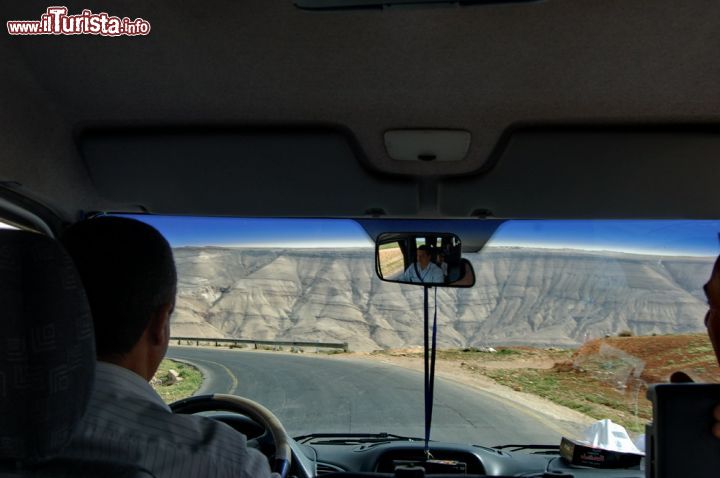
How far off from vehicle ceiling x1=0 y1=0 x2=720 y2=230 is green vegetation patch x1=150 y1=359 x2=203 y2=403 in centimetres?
134

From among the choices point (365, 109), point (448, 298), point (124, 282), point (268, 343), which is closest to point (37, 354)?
point (124, 282)

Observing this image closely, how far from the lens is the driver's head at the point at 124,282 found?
1678mm

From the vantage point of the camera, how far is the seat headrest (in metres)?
1.42

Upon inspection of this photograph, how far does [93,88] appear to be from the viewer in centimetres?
312

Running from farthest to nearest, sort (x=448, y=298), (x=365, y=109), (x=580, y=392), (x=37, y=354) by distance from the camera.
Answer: (x=580, y=392) < (x=448, y=298) < (x=365, y=109) < (x=37, y=354)

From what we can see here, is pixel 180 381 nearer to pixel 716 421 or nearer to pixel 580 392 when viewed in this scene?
pixel 580 392

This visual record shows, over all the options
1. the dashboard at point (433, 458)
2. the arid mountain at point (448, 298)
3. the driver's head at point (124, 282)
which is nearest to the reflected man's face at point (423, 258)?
the arid mountain at point (448, 298)

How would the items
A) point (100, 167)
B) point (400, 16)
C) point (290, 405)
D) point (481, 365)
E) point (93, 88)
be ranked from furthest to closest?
point (481, 365) → point (290, 405) → point (100, 167) → point (93, 88) → point (400, 16)

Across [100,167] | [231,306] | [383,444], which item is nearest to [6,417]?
[100,167]

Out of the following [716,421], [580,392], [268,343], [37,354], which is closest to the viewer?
[37,354]

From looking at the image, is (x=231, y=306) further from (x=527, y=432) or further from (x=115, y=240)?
(x=115, y=240)

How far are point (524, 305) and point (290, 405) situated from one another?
5.84m

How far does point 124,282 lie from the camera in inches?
65.9

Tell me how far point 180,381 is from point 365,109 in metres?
3.05
